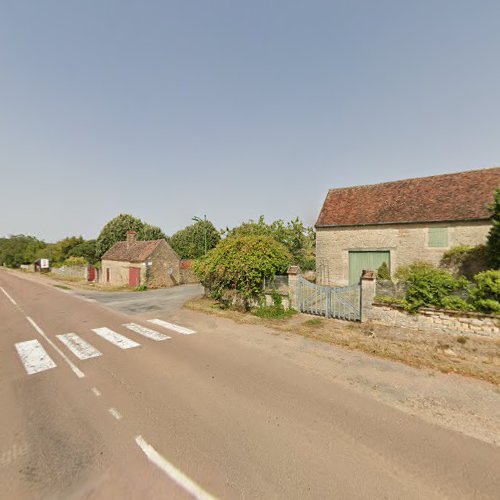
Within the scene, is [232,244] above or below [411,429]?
above

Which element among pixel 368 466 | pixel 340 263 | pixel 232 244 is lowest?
pixel 368 466

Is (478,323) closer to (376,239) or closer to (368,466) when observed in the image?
(368,466)

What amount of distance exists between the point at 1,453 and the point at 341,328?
8.92 m

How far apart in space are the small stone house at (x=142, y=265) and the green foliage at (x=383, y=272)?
64.7ft

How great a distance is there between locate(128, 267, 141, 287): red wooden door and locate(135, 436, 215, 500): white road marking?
2235cm

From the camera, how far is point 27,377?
582 centimetres

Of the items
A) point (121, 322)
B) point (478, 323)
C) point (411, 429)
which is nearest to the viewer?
point (411, 429)

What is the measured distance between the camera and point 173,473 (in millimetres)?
3184

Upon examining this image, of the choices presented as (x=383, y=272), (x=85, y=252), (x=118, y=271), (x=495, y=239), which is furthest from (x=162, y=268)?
(x=85, y=252)

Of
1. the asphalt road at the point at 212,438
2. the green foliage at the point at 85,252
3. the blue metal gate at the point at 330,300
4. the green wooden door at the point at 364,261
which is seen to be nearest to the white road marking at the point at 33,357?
the asphalt road at the point at 212,438

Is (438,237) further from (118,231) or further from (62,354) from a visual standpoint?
(118,231)

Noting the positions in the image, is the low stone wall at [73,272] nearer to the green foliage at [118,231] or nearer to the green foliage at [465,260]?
the green foliage at [118,231]

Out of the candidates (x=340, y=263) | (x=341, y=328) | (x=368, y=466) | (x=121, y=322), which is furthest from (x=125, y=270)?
(x=368, y=466)

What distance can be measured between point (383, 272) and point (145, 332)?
13323 mm
